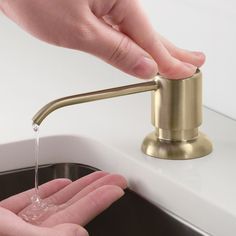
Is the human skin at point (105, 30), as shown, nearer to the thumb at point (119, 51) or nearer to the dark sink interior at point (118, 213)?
the thumb at point (119, 51)

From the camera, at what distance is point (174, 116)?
32.6 inches

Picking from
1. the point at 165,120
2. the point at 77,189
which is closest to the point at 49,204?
the point at 77,189

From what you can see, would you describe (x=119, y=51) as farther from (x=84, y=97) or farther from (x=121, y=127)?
(x=121, y=127)

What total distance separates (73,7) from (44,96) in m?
0.37

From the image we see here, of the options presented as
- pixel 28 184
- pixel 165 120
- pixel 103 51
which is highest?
pixel 103 51

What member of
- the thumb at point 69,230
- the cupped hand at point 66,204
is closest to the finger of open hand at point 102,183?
the cupped hand at point 66,204

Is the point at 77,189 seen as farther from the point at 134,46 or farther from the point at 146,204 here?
the point at 134,46

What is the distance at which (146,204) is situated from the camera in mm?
815

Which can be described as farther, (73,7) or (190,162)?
(190,162)

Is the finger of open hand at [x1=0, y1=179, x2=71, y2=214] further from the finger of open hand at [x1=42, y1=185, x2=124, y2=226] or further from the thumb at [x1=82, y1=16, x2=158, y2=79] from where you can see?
the thumb at [x1=82, y1=16, x2=158, y2=79]

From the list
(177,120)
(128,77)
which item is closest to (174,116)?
(177,120)

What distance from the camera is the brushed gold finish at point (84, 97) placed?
771 millimetres

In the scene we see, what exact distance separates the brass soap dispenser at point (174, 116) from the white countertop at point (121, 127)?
0.5 inches

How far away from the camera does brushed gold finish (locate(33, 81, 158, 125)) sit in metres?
0.77
